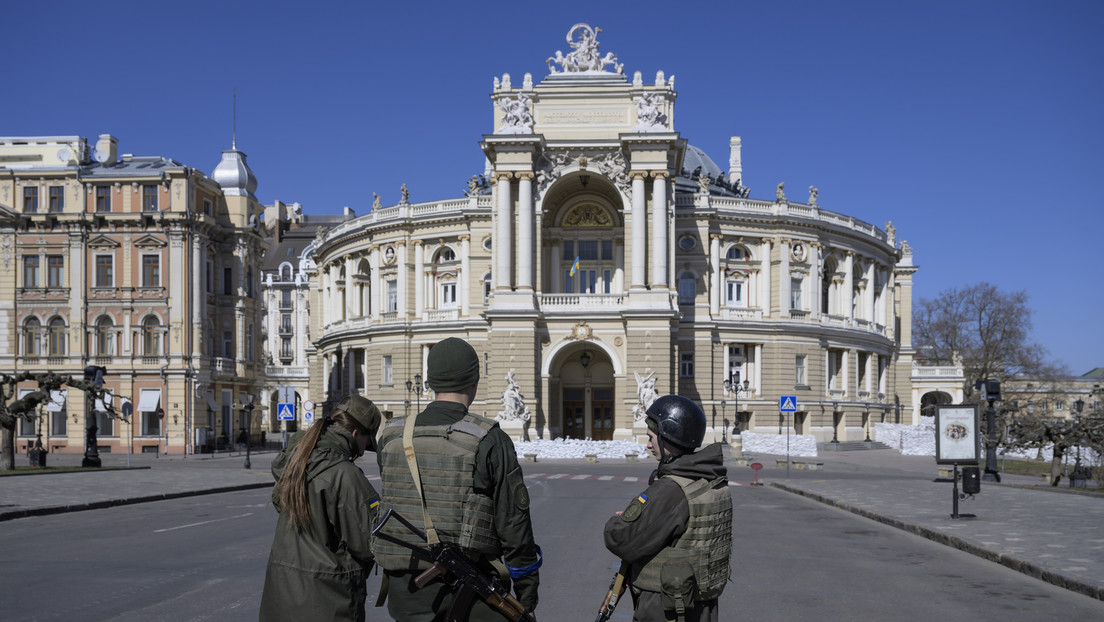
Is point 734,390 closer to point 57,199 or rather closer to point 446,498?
point 57,199

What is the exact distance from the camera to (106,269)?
56062mm

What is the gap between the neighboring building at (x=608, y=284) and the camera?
55000 millimetres

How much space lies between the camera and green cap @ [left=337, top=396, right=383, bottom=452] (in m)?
5.50

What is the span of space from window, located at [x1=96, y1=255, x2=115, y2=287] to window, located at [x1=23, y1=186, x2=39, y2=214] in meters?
4.32

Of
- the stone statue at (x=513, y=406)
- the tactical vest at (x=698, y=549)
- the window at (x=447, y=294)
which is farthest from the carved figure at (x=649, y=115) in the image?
the tactical vest at (x=698, y=549)

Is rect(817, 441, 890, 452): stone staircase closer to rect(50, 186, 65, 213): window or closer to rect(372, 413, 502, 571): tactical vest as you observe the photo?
rect(50, 186, 65, 213): window

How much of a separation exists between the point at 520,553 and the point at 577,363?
54932mm

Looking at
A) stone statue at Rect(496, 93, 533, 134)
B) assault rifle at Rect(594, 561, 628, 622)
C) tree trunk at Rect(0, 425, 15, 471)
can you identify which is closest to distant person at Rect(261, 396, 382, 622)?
assault rifle at Rect(594, 561, 628, 622)

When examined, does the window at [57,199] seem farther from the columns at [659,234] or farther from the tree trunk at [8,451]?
the columns at [659,234]

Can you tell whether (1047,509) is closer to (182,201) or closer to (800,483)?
(800,483)

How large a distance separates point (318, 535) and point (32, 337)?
190 feet

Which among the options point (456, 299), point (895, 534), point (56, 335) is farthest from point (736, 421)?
point (895, 534)

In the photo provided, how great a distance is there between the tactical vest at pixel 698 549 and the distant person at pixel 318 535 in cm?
145

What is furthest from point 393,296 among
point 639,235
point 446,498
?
point 446,498
